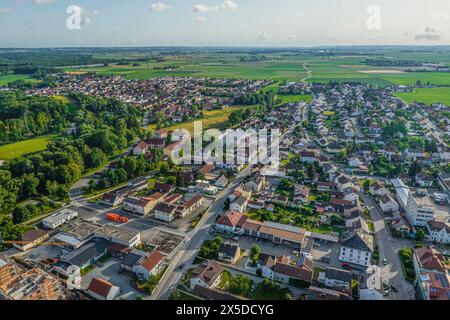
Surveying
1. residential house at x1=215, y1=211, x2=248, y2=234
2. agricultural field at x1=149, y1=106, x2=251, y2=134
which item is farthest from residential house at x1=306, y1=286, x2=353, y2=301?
agricultural field at x1=149, y1=106, x2=251, y2=134

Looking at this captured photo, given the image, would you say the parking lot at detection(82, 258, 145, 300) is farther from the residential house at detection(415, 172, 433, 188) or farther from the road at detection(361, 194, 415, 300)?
the residential house at detection(415, 172, 433, 188)

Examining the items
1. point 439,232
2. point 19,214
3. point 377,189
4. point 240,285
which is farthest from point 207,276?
point 377,189

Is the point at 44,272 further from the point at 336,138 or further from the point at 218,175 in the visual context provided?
the point at 336,138

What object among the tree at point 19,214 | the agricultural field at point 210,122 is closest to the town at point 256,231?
the tree at point 19,214

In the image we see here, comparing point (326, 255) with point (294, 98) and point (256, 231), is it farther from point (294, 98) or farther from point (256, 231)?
point (294, 98)

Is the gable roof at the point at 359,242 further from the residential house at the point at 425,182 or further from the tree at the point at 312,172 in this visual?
the residential house at the point at 425,182
